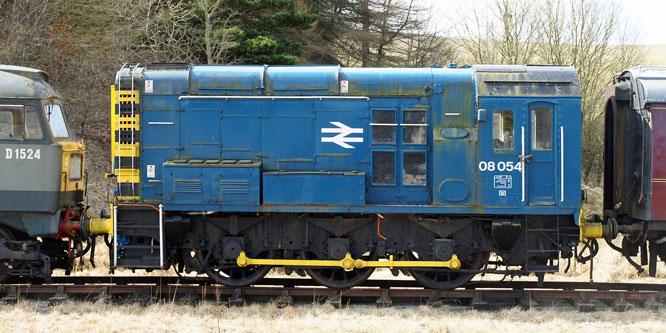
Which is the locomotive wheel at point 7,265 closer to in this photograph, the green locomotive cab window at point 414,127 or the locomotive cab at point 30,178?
the locomotive cab at point 30,178

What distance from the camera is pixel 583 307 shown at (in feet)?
30.4

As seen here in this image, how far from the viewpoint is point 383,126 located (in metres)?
9.62

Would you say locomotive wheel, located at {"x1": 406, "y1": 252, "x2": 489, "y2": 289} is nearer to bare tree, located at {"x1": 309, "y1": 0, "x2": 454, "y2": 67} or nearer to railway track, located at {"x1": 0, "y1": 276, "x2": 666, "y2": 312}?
railway track, located at {"x1": 0, "y1": 276, "x2": 666, "y2": 312}

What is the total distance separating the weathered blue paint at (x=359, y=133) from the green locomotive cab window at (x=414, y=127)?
5 centimetres

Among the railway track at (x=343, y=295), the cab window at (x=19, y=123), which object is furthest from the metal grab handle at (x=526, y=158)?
the cab window at (x=19, y=123)

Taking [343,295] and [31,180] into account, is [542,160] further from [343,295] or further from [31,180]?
[31,180]

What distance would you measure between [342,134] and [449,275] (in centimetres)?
299

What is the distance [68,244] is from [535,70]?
8.44 meters

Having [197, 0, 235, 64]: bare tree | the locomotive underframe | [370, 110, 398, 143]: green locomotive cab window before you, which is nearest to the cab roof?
the locomotive underframe

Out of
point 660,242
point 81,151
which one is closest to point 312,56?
point 81,151

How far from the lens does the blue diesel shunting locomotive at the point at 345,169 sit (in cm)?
930

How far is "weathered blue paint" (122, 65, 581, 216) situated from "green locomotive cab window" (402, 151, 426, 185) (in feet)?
0.17

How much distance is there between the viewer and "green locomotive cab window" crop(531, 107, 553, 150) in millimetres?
9375

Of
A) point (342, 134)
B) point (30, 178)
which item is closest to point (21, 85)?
point (30, 178)
